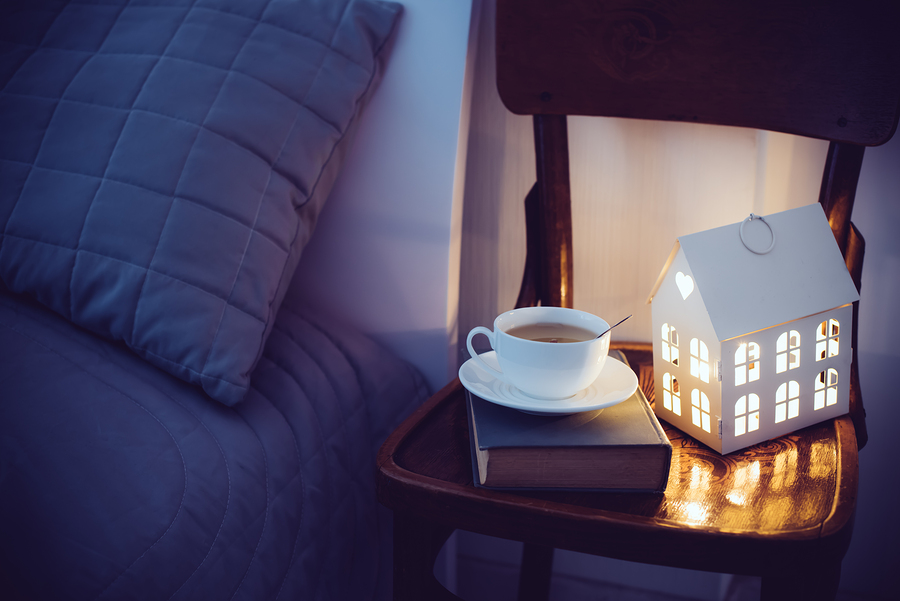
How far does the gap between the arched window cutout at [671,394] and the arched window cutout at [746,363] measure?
0.06 meters

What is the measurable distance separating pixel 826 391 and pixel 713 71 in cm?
36

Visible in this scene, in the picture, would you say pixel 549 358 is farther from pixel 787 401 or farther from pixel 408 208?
pixel 408 208

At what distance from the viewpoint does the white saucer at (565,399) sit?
1.45ft

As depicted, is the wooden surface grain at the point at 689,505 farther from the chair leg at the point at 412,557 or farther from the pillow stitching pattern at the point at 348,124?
the pillow stitching pattern at the point at 348,124

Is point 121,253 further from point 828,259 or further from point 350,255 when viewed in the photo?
point 828,259

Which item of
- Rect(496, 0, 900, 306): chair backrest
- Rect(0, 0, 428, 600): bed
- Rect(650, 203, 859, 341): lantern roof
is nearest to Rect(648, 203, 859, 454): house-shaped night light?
Rect(650, 203, 859, 341): lantern roof

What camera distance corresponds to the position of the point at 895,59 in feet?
1.76

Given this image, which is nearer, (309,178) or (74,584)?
(74,584)

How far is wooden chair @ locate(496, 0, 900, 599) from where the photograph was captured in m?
0.55

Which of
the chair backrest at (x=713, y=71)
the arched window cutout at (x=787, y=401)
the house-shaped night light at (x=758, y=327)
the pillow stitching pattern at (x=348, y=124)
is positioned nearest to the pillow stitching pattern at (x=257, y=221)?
the pillow stitching pattern at (x=348, y=124)

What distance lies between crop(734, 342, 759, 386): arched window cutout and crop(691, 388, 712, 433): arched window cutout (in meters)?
0.03

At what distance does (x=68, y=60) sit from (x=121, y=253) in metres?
Result: 0.25

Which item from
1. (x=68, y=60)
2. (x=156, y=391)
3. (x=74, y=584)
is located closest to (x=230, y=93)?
(x=68, y=60)

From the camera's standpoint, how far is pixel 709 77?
61 centimetres
